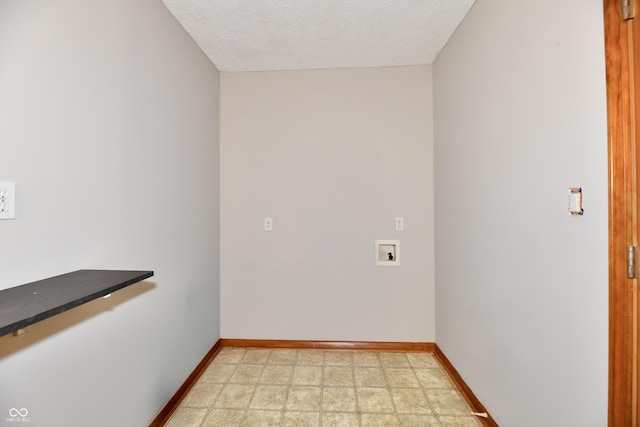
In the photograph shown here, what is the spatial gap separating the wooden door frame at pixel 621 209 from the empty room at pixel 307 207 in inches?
1.6

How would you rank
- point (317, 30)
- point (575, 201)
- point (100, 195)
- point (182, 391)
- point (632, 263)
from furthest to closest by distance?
point (317, 30) → point (182, 391) → point (100, 195) → point (575, 201) → point (632, 263)

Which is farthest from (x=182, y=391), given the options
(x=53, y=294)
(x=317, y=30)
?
(x=317, y=30)

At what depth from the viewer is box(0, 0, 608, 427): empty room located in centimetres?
97

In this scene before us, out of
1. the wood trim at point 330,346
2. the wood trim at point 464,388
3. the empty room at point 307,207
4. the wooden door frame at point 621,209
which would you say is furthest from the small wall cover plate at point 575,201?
the wood trim at point 330,346

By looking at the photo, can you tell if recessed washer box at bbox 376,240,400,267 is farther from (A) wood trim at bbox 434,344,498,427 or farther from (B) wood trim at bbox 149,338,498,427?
(A) wood trim at bbox 434,344,498,427

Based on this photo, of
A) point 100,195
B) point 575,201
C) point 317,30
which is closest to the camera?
point 575,201

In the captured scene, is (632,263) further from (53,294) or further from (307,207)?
(307,207)

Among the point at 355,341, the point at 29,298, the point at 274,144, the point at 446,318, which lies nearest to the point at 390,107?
the point at 274,144

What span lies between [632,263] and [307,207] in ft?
6.67

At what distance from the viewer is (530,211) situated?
125 centimetres

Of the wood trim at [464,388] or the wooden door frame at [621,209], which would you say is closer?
the wooden door frame at [621,209]

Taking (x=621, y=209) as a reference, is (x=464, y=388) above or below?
below

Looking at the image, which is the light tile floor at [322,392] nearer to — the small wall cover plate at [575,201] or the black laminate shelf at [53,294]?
the black laminate shelf at [53,294]

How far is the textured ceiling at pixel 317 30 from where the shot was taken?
173 cm
